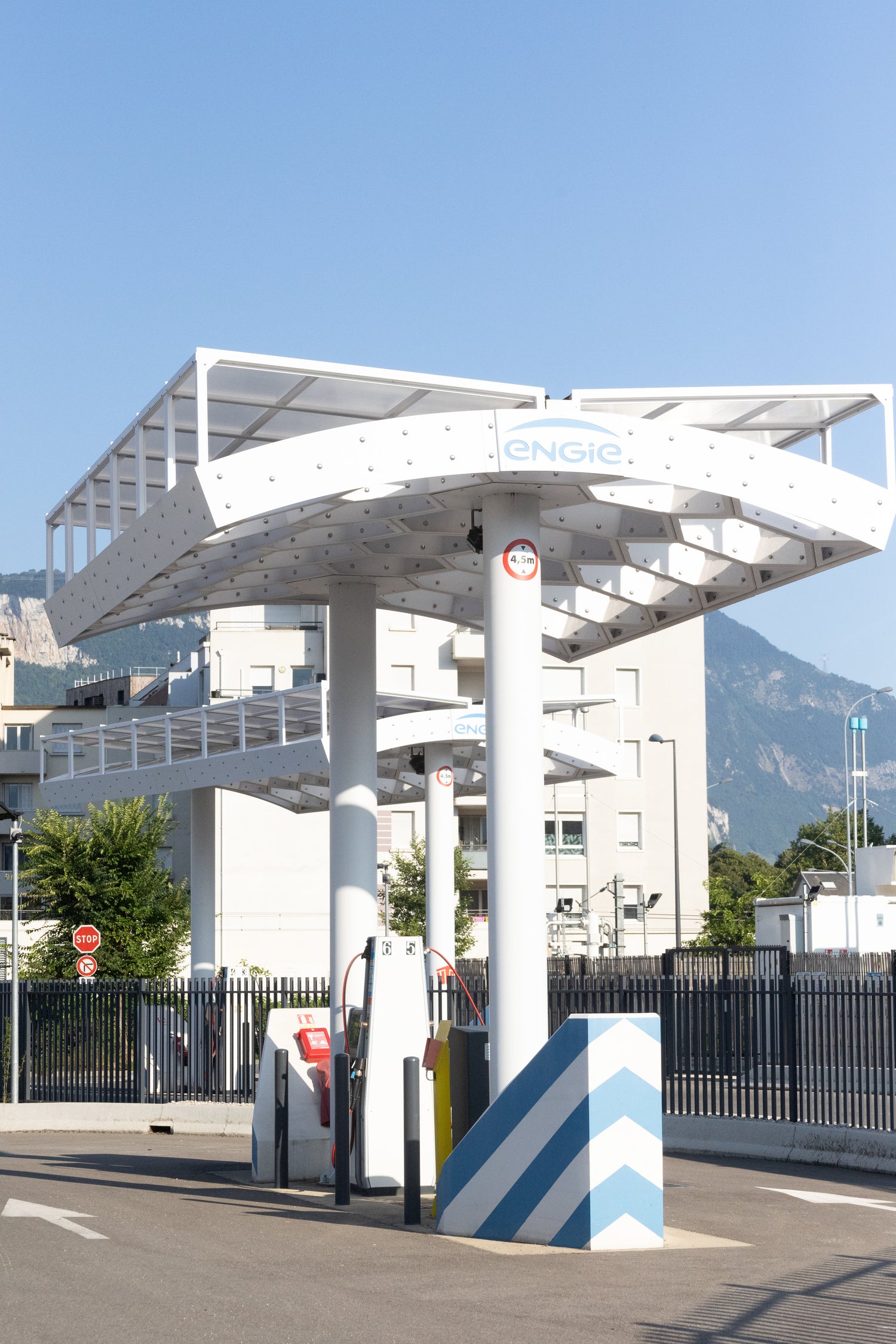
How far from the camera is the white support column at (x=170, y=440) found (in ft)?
39.7

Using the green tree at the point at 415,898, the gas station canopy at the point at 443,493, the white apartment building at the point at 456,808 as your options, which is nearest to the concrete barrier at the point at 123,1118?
the gas station canopy at the point at 443,493

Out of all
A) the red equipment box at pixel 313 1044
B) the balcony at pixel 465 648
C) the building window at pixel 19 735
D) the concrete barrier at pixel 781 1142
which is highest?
the balcony at pixel 465 648

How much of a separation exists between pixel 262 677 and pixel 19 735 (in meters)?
17.3

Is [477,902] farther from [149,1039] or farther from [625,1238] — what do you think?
[625,1238]

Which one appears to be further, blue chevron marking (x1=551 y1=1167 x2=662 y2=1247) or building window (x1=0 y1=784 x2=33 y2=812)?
building window (x1=0 y1=784 x2=33 y2=812)

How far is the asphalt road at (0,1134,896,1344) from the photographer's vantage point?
794 centimetres

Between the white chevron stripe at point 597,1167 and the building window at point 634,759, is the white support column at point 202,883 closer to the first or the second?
the white chevron stripe at point 597,1167

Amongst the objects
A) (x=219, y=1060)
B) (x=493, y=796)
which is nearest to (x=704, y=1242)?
(x=493, y=796)

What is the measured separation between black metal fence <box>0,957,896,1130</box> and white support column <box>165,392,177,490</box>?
8.36 m

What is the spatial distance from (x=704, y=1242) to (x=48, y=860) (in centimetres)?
3563

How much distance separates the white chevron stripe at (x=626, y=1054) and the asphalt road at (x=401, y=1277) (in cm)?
109

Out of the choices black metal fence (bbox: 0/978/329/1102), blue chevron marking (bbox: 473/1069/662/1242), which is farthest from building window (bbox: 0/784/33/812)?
blue chevron marking (bbox: 473/1069/662/1242)

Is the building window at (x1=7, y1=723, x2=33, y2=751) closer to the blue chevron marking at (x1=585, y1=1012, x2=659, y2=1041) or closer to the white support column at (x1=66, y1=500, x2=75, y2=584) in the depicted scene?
the white support column at (x1=66, y1=500, x2=75, y2=584)

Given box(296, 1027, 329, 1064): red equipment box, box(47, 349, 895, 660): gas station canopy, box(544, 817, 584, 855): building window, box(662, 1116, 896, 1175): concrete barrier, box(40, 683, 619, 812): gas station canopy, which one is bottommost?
box(662, 1116, 896, 1175): concrete barrier
